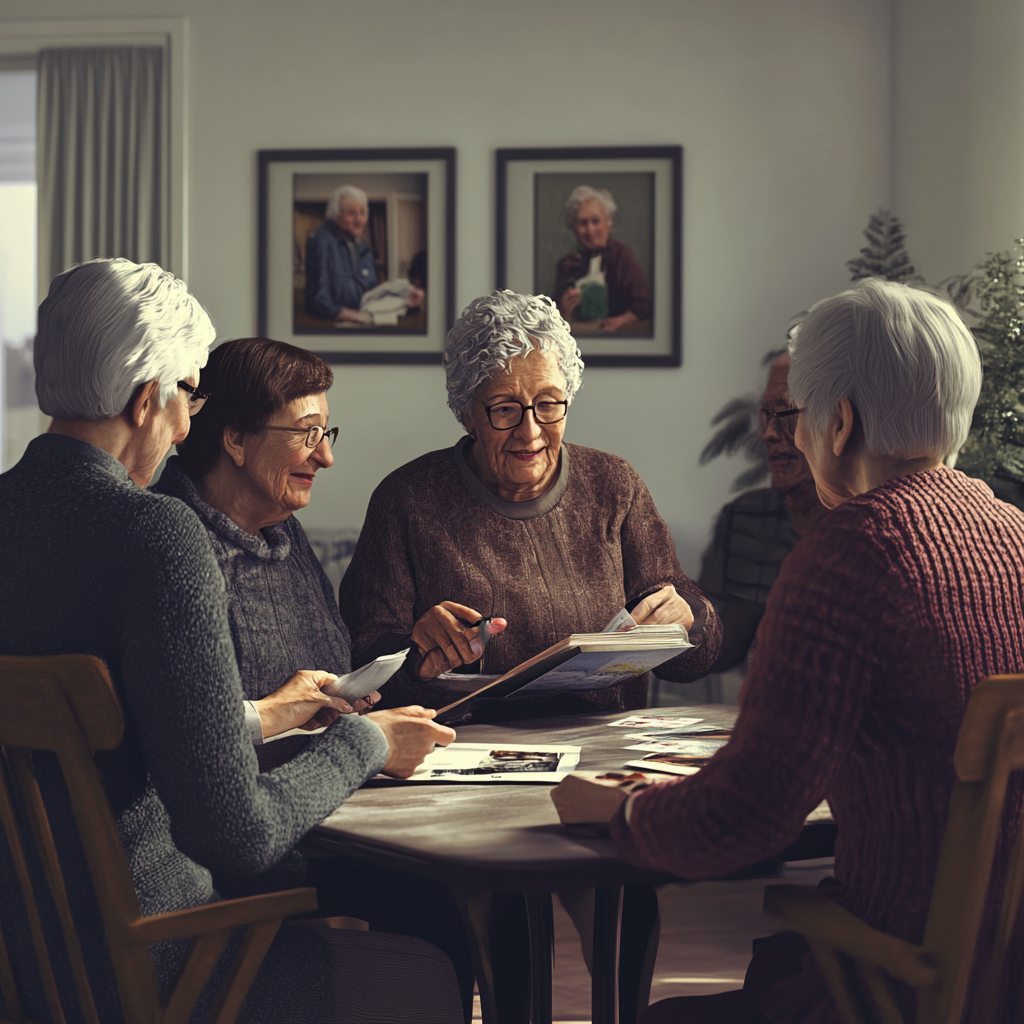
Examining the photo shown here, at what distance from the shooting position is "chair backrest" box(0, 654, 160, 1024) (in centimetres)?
108

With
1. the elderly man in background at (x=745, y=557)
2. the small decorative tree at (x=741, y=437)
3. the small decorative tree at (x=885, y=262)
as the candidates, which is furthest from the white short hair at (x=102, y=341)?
the small decorative tree at (x=741, y=437)

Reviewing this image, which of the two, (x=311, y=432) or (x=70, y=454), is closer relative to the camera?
(x=70, y=454)

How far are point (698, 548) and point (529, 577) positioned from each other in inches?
93.1

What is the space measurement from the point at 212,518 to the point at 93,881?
0.82 meters

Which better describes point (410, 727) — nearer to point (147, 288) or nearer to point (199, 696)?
point (199, 696)

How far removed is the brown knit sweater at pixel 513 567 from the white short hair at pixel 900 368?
1.04 meters

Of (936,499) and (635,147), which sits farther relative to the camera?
(635,147)

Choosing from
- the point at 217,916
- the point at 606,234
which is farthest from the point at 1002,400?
the point at 217,916

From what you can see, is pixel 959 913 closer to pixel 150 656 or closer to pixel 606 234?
pixel 150 656

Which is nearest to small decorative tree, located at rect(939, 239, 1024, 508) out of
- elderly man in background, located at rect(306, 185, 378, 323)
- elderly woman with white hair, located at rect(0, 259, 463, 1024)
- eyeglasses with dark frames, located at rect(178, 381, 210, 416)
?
eyeglasses with dark frames, located at rect(178, 381, 210, 416)

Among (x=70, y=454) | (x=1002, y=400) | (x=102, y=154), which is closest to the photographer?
(x=70, y=454)

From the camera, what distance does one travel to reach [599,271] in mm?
4410

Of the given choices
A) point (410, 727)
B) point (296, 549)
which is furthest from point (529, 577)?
point (410, 727)

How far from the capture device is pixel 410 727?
1.42 metres
